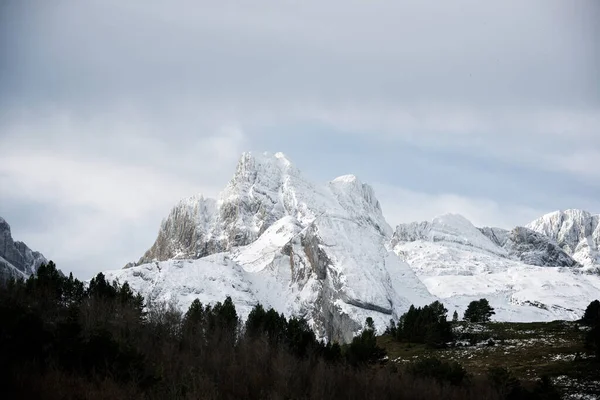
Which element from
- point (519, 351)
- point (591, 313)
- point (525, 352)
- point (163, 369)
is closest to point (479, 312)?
point (591, 313)

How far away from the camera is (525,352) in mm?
54562

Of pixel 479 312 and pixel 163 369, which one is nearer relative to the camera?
pixel 163 369

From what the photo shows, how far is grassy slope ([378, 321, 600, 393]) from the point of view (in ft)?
141

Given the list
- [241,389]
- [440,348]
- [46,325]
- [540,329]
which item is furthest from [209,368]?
[540,329]

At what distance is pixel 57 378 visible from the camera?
2680 cm

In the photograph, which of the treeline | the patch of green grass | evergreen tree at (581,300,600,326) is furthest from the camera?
evergreen tree at (581,300,600,326)

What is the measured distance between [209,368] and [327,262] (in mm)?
144146

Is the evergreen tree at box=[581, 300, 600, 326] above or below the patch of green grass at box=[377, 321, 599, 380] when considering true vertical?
above

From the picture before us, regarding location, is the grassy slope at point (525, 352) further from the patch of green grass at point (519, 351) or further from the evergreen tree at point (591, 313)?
the evergreen tree at point (591, 313)

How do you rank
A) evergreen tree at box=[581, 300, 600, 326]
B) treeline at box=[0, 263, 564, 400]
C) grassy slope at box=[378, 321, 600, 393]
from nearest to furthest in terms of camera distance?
1. treeline at box=[0, 263, 564, 400]
2. grassy slope at box=[378, 321, 600, 393]
3. evergreen tree at box=[581, 300, 600, 326]

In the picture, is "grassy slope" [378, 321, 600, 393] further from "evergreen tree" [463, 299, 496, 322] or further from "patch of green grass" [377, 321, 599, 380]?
"evergreen tree" [463, 299, 496, 322]

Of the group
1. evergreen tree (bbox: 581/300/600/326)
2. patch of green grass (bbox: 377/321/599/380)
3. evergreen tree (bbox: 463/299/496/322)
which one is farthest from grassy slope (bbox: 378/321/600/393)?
evergreen tree (bbox: 463/299/496/322)

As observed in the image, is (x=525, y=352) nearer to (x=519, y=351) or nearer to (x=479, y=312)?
(x=519, y=351)

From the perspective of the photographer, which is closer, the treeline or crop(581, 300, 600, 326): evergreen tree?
the treeline
